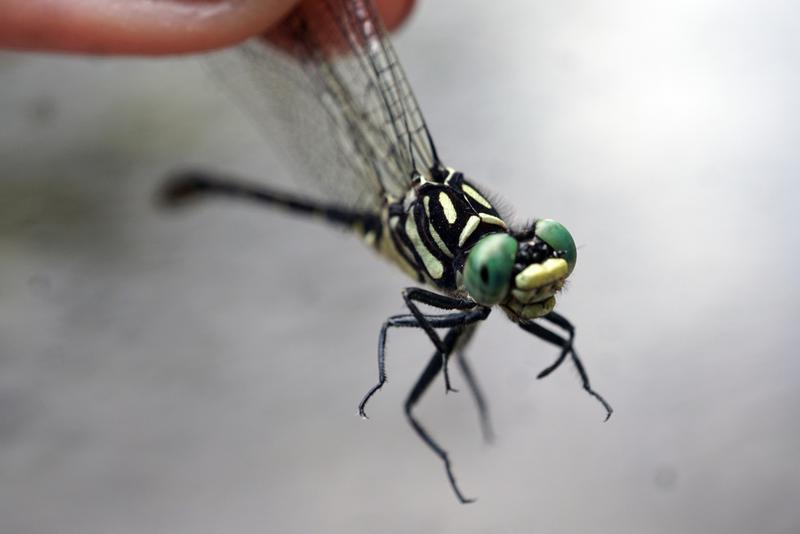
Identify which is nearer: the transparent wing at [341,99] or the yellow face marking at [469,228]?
the yellow face marking at [469,228]

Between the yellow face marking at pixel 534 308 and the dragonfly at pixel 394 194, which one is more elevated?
the dragonfly at pixel 394 194

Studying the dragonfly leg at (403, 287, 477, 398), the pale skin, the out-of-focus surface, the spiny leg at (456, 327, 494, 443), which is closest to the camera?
the dragonfly leg at (403, 287, 477, 398)

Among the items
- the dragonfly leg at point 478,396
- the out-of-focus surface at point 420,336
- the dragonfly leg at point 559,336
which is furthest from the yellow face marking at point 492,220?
the out-of-focus surface at point 420,336

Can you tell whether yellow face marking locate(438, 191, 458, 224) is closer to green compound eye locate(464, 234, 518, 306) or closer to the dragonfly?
Result: the dragonfly

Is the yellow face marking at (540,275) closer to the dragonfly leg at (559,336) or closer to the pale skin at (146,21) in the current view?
the dragonfly leg at (559,336)

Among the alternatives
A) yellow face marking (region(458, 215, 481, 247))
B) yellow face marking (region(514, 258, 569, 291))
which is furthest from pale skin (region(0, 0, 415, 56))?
yellow face marking (region(514, 258, 569, 291))

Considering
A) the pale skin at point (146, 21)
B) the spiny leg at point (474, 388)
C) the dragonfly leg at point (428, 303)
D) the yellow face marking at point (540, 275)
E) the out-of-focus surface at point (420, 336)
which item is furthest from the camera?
the out-of-focus surface at point (420, 336)

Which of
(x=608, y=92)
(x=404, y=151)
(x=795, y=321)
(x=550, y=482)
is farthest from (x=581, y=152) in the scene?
(x=404, y=151)
